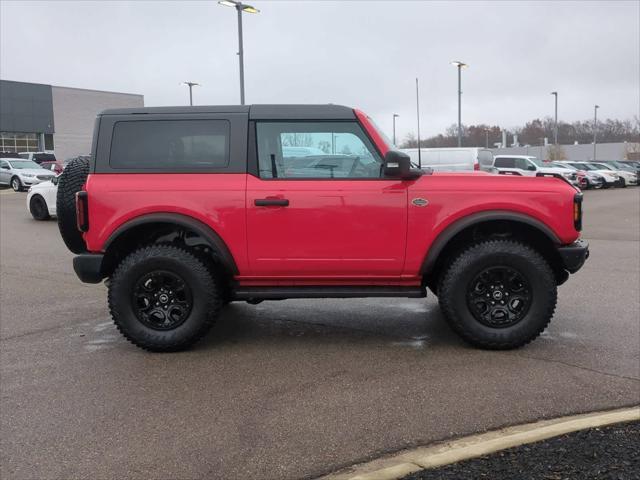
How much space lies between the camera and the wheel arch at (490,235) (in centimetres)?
489

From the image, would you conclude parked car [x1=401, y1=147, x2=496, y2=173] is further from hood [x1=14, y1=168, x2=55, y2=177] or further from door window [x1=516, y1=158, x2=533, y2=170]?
hood [x1=14, y1=168, x2=55, y2=177]

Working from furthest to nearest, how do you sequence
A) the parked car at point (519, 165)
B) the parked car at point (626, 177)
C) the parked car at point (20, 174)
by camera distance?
the parked car at point (626, 177), the parked car at point (519, 165), the parked car at point (20, 174)

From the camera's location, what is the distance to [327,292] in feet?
16.6

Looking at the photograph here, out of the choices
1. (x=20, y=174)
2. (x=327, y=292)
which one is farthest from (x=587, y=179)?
Result: (x=327, y=292)

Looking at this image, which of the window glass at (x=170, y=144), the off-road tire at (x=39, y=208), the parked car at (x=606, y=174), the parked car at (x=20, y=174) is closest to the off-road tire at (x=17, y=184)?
the parked car at (x=20, y=174)

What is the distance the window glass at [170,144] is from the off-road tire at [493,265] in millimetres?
2130

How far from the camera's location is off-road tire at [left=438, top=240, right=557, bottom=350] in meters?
4.93

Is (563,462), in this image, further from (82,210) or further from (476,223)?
(82,210)

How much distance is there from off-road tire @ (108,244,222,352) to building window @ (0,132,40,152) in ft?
185

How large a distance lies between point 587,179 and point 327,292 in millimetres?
32239

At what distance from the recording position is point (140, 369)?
4.80 m

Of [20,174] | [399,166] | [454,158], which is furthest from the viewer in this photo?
[20,174]

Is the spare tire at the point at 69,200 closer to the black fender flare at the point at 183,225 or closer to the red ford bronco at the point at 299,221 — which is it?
the red ford bronco at the point at 299,221

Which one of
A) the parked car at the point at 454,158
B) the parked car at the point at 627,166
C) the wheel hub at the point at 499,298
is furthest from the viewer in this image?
the parked car at the point at 627,166
